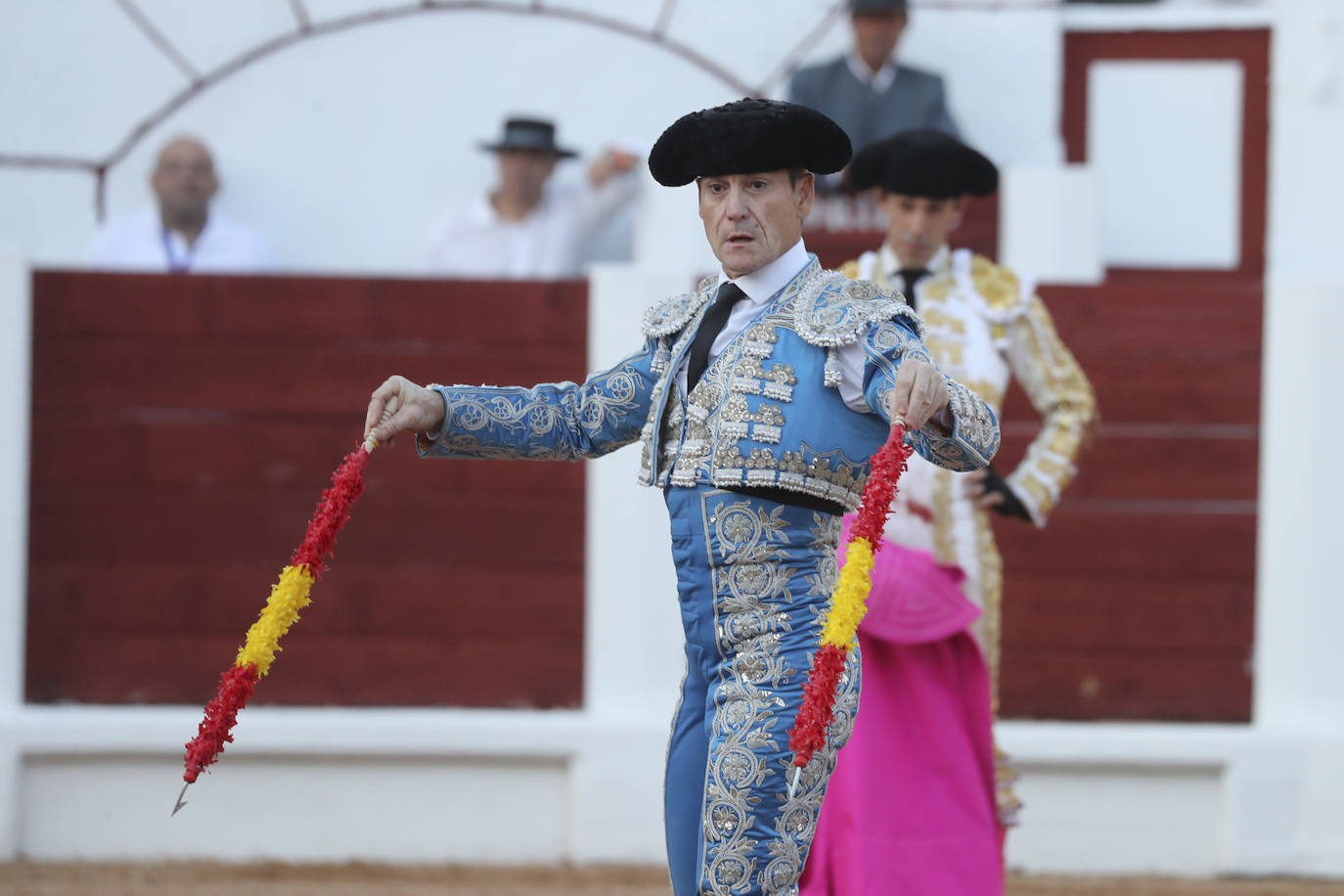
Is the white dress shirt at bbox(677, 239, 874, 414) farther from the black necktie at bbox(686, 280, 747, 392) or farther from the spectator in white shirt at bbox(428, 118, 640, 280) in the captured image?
the spectator in white shirt at bbox(428, 118, 640, 280)

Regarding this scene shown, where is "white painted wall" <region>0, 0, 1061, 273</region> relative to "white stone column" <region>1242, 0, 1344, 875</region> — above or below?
above

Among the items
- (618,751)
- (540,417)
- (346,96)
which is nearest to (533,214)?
(346,96)

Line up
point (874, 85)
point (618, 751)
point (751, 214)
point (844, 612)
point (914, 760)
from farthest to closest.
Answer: point (874, 85)
point (618, 751)
point (914, 760)
point (751, 214)
point (844, 612)

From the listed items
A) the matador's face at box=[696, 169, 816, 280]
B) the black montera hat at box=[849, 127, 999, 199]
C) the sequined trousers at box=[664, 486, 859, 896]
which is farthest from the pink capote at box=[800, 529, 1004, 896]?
the matador's face at box=[696, 169, 816, 280]

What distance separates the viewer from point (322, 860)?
17.8ft

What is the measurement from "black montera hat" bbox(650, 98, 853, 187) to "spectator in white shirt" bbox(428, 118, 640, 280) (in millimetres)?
3272

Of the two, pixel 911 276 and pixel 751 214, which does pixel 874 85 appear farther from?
pixel 751 214

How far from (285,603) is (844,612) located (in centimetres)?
74

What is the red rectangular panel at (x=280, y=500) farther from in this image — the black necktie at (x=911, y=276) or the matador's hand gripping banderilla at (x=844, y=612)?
the matador's hand gripping banderilla at (x=844, y=612)

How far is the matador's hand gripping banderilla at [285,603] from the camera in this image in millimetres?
2570

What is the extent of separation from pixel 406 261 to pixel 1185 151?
2.64 m

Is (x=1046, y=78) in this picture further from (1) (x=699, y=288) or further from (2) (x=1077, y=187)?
(1) (x=699, y=288)

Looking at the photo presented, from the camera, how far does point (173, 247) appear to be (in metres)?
6.11

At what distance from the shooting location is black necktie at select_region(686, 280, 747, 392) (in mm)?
2873
